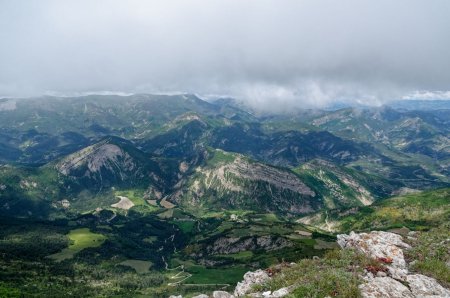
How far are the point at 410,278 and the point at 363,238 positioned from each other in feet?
91.3

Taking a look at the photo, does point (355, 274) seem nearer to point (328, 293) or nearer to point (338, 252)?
point (328, 293)

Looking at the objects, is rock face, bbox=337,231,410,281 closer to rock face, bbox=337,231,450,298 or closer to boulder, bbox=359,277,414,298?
rock face, bbox=337,231,450,298

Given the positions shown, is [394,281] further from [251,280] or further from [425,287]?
[251,280]

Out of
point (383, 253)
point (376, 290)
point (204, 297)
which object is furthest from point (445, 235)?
point (204, 297)

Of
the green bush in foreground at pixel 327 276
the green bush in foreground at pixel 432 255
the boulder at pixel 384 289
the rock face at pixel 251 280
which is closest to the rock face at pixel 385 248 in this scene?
the green bush in foreground at pixel 432 255

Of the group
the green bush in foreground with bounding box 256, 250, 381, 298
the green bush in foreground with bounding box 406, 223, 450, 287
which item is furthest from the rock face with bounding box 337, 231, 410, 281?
the green bush in foreground with bounding box 256, 250, 381, 298

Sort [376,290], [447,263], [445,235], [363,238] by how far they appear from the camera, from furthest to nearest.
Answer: [445,235]
[363,238]
[447,263]
[376,290]

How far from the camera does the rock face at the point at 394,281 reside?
81.6 m

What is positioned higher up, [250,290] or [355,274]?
[355,274]

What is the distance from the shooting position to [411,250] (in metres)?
111

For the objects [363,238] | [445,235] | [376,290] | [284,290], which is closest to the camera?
[376,290]

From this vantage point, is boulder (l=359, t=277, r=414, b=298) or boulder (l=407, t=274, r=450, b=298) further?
boulder (l=407, t=274, r=450, b=298)

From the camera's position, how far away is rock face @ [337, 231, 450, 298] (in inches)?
3214

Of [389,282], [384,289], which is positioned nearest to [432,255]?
[389,282]
